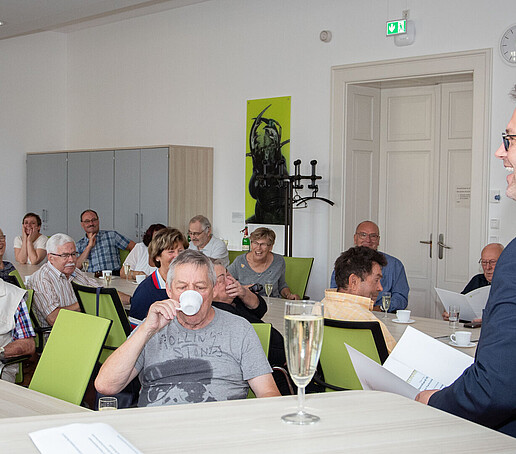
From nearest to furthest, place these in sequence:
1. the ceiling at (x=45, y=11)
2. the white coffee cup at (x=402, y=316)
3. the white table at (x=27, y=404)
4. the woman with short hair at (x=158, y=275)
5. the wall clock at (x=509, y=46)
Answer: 1. the white table at (x=27, y=404)
2. the woman with short hair at (x=158, y=275)
3. the white coffee cup at (x=402, y=316)
4. the wall clock at (x=509, y=46)
5. the ceiling at (x=45, y=11)

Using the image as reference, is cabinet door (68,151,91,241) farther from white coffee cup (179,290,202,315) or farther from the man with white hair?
Result: white coffee cup (179,290,202,315)

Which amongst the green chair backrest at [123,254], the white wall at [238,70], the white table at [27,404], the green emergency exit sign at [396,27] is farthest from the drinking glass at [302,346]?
the green chair backrest at [123,254]

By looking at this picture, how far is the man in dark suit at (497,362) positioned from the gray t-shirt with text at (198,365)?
138 cm

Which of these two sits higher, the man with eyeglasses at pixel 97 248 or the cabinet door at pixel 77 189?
the cabinet door at pixel 77 189

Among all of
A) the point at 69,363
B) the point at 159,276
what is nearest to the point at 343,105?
the point at 159,276

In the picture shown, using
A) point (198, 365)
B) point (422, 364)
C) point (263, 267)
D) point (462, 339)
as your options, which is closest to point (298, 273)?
point (263, 267)

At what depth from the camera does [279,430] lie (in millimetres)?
1324

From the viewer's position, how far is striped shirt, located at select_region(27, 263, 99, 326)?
200 inches

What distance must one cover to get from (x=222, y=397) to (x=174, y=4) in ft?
22.8

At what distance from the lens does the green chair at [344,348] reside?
336cm

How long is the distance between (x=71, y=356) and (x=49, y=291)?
82.0 inches

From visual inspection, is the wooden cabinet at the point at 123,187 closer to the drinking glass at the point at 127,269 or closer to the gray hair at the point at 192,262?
the drinking glass at the point at 127,269

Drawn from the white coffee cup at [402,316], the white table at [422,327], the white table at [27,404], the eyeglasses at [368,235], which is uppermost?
the eyeglasses at [368,235]

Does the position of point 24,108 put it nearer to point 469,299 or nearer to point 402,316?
point 402,316
